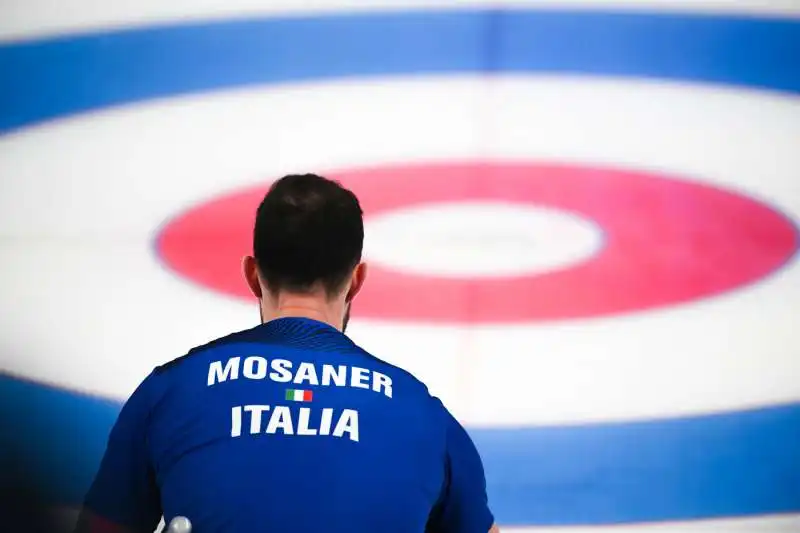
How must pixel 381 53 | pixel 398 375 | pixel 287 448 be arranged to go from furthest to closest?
pixel 381 53 < pixel 398 375 < pixel 287 448

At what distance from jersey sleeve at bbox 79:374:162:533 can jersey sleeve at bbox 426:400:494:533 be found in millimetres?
352

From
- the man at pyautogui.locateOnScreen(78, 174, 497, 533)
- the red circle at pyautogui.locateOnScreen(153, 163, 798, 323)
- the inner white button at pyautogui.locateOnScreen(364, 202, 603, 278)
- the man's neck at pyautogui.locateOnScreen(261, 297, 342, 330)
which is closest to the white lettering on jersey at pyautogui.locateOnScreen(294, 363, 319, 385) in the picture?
the man at pyautogui.locateOnScreen(78, 174, 497, 533)

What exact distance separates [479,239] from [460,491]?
8.33 ft

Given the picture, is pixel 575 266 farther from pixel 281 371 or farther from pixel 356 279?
pixel 281 371

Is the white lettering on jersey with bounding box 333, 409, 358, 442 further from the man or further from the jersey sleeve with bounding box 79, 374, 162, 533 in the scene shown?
the jersey sleeve with bounding box 79, 374, 162, 533

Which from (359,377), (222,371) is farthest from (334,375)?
(222,371)

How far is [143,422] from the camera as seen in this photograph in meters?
1.41

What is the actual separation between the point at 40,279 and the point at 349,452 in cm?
255

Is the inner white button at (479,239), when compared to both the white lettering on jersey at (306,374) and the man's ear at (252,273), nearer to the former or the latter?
the man's ear at (252,273)

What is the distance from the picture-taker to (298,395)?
4.56ft

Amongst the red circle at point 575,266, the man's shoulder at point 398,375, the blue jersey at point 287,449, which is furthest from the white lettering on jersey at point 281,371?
the red circle at point 575,266

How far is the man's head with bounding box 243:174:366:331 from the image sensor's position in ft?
5.11

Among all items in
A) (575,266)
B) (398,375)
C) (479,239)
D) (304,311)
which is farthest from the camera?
(479,239)

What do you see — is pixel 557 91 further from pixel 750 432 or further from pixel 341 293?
pixel 341 293
